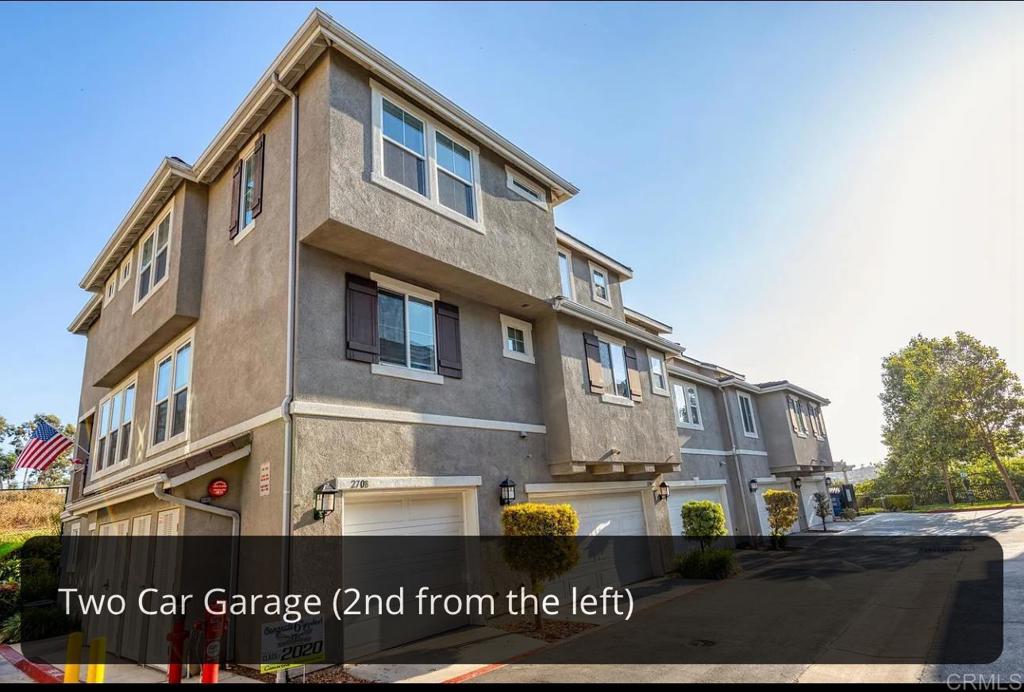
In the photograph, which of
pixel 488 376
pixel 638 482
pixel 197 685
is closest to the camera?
pixel 197 685

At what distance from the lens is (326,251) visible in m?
9.06

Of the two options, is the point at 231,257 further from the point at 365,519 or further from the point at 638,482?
the point at 638,482

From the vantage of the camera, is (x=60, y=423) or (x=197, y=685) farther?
(x=60, y=423)

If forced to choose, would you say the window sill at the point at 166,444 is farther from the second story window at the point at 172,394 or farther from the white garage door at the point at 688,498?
the white garage door at the point at 688,498

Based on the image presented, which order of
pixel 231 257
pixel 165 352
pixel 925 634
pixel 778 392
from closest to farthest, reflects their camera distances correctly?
pixel 925 634, pixel 231 257, pixel 165 352, pixel 778 392

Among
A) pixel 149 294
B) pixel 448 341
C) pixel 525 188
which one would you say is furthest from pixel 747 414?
pixel 149 294

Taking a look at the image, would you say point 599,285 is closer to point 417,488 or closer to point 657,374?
point 657,374

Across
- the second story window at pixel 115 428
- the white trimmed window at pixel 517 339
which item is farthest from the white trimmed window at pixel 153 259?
the white trimmed window at pixel 517 339

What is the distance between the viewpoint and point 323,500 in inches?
303

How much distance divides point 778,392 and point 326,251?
77.2 ft

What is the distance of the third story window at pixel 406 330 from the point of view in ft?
31.6

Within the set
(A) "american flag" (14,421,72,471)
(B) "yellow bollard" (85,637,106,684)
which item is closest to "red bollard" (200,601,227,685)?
(B) "yellow bollard" (85,637,106,684)

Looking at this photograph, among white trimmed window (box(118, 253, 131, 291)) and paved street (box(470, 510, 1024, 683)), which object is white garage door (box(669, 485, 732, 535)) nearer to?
paved street (box(470, 510, 1024, 683))

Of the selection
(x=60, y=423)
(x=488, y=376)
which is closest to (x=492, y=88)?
(x=488, y=376)
